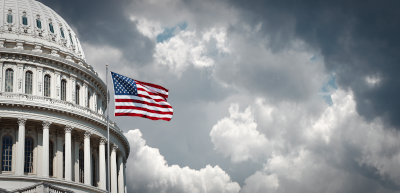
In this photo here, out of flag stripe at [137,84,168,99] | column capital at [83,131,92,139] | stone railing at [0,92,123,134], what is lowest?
flag stripe at [137,84,168,99]

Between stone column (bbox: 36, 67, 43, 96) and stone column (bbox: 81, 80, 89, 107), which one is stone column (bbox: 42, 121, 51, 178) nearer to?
stone column (bbox: 36, 67, 43, 96)

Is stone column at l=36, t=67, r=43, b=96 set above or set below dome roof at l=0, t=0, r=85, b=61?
below

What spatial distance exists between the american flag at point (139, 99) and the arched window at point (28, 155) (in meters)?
19.0

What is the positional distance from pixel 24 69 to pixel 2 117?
8.04m

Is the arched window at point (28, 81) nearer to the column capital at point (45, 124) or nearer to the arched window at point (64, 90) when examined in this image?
the arched window at point (64, 90)

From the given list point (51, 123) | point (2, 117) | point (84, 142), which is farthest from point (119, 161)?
point (2, 117)

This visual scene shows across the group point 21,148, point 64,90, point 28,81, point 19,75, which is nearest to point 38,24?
point 19,75

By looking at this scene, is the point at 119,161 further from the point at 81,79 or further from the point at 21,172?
the point at 21,172

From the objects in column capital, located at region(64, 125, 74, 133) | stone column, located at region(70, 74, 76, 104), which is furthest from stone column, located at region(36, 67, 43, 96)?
column capital, located at region(64, 125, 74, 133)

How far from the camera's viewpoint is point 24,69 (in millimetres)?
56688

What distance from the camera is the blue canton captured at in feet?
123

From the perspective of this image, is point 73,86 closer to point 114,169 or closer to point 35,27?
point 35,27

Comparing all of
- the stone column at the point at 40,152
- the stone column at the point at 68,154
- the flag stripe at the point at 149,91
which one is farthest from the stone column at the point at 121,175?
the flag stripe at the point at 149,91

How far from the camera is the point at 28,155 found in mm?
51281
